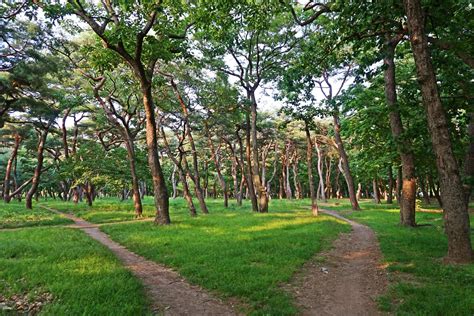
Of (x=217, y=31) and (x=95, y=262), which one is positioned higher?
(x=217, y=31)

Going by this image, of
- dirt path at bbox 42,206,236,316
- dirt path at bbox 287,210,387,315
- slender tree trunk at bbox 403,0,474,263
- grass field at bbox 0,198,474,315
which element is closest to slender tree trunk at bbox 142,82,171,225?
grass field at bbox 0,198,474,315

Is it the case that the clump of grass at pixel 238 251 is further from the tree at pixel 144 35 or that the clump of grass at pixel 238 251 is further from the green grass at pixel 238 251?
the tree at pixel 144 35

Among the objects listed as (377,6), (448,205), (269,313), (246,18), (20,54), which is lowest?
(269,313)

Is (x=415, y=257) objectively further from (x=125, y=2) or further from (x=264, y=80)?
(x=264, y=80)

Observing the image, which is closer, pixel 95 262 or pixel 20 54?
pixel 95 262

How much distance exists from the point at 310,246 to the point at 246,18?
7567 mm

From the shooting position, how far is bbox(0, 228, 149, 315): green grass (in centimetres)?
471

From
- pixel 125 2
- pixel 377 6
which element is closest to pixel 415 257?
pixel 377 6

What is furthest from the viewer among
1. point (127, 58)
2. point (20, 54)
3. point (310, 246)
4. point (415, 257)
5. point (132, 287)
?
point (20, 54)

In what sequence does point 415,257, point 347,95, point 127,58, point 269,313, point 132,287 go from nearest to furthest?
point 269,313 → point 132,287 → point 415,257 → point 127,58 → point 347,95

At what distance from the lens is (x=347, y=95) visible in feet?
62.5

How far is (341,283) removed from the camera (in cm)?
636

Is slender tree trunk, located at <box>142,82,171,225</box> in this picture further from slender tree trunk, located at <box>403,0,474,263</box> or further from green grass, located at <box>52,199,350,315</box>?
slender tree trunk, located at <box>403,0,474,263</box>

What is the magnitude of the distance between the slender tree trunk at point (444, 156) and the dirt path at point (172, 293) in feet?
17.8
